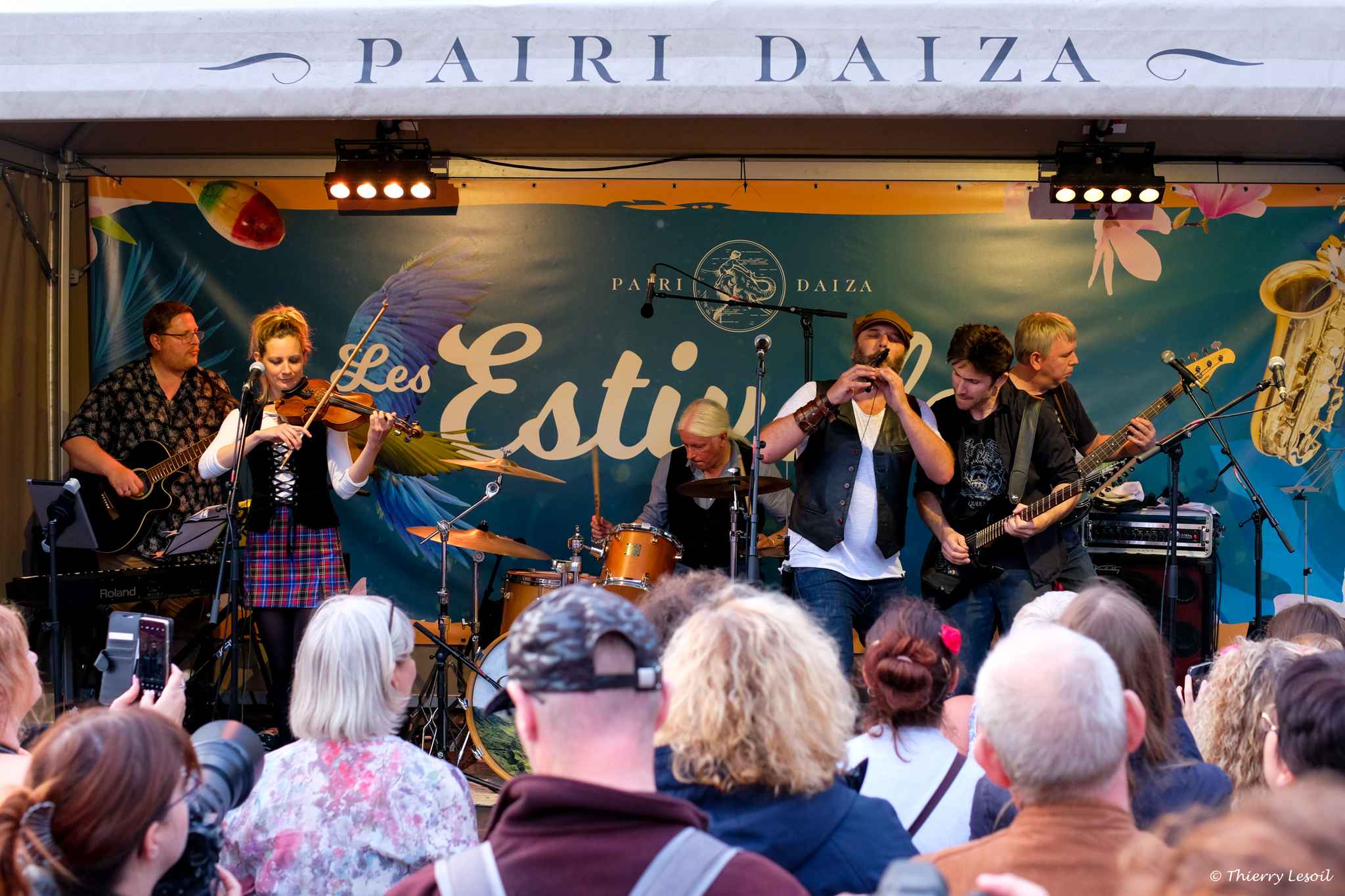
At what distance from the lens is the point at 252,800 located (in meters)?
2.21

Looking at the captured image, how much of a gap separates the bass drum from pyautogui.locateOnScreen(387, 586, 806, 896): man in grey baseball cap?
3.65m

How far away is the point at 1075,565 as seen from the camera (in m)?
4.89

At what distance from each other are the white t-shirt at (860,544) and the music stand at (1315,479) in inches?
87.7

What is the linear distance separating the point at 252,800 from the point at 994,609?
11.3 ft

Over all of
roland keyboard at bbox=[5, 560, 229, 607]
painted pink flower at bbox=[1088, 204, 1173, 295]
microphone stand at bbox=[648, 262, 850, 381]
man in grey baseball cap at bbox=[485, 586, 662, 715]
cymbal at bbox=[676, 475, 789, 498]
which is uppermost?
painted pink flower at bbox=[1088, 204, 1173, 295]

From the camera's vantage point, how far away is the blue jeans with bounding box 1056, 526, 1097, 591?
488 centimetres

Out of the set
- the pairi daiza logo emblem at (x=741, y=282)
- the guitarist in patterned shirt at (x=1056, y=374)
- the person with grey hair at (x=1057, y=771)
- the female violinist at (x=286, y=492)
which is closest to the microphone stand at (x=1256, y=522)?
the guitarist in patterned shirt at (x=1056, y=374)

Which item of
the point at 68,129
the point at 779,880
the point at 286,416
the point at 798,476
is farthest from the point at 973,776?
the point at 68,129

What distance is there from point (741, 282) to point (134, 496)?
3.02 m

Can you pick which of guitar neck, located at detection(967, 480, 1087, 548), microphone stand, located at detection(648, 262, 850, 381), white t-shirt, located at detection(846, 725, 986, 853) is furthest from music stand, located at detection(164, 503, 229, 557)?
white t-shirt, located at detection(846, 725, 986, 853)

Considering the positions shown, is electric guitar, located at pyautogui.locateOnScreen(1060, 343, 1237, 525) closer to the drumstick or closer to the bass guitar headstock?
the bass guitar headstock

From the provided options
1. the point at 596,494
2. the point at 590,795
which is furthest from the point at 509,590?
the point at 590,795

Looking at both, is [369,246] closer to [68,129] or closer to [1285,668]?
[68,129]

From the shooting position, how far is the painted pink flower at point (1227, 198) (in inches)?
222
